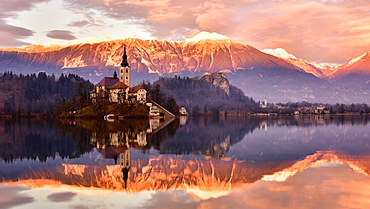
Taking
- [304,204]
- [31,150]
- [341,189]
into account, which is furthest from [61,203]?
[31,150]

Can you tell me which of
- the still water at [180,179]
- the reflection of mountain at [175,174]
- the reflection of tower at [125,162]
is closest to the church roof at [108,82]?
the still water at [180,179]

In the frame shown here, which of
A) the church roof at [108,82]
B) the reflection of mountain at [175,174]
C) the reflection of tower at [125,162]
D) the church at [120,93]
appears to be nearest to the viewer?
the reflection of mountain at [175,174]

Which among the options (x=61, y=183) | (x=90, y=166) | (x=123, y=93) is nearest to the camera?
(x=61, y=183)

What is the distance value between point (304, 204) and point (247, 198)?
269 cm

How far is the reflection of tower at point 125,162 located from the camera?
24805mm

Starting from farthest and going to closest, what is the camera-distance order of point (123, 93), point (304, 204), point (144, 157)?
point (123, 93), point (144, 157), point (304, 204)

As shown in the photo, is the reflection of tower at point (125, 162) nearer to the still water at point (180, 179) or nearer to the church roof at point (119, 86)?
the still water at point (180, 179)

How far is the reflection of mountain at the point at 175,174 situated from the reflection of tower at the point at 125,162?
0.34 metres

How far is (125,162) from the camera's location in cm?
2945

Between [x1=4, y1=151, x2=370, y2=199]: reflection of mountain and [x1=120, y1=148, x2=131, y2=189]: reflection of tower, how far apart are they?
34cm

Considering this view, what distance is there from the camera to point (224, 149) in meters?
40.2

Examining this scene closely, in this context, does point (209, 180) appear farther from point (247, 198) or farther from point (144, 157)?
point (144, 157)

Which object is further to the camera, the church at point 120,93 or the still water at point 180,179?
the church at point 120,93

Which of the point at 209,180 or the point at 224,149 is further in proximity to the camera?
the point at 224,149
